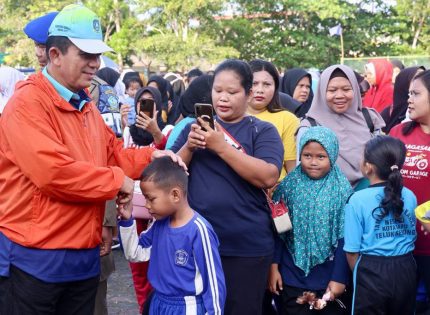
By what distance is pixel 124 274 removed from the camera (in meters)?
5.92

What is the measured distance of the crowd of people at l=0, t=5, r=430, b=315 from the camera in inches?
93.5

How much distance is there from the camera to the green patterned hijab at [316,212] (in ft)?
10.7

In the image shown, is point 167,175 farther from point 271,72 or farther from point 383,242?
point 271,72

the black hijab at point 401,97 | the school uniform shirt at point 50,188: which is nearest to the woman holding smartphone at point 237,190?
the school uniform shirt at point 50,188

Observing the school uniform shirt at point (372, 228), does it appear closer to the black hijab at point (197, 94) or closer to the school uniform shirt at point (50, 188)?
the black hijab at point (197, 94)

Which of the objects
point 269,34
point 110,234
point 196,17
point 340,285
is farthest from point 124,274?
point 269,34

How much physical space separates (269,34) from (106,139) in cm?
2665

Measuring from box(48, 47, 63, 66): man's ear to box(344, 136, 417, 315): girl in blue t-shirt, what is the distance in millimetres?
1818

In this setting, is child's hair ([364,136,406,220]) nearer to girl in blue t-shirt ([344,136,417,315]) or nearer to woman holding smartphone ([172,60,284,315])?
girl in blue t-shirt ([344,136,417,315])

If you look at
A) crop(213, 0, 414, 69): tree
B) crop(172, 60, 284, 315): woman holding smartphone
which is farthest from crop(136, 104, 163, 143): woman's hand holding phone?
crop(213, 0, 414, 69): tree

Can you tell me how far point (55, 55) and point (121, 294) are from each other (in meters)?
3.41

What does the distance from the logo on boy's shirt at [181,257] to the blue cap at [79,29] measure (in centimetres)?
107

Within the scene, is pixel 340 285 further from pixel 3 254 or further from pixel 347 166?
pixel 3 254

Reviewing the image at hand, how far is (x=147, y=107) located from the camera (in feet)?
14.8
